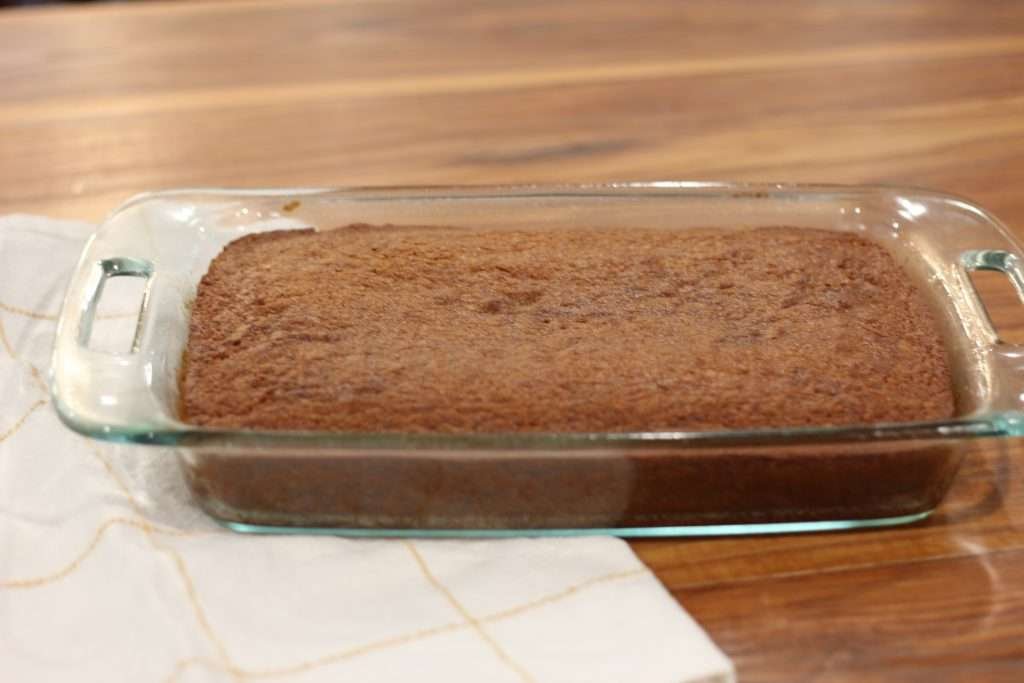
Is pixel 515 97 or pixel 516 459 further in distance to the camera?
pixel 515 97

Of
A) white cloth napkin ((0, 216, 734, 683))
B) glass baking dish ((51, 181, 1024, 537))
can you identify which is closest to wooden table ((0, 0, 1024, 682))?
glass baking dish ((51, 181, 1024, 537))

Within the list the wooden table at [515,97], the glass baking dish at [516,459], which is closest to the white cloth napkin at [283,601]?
the glass baking dish at [516,459]

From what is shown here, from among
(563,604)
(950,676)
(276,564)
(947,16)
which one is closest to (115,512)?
(276,564)

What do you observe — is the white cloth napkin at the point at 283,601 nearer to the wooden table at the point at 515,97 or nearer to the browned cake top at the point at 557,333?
the browned cake top at the point at 557,333

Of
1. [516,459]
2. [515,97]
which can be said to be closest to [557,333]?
[516,459]

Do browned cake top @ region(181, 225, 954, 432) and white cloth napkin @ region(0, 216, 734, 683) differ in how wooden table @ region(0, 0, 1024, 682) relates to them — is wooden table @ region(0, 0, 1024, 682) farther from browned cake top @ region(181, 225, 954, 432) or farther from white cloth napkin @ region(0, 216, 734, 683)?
white cloth napkin @ region(0, 216, 734, 683)

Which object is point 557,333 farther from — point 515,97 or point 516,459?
point 515,97
